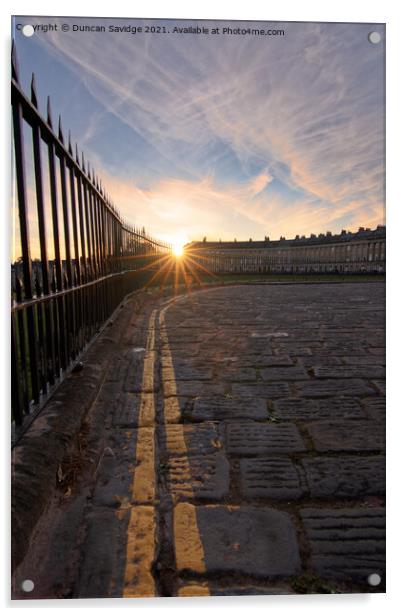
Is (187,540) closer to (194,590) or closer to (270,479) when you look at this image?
(194,590)

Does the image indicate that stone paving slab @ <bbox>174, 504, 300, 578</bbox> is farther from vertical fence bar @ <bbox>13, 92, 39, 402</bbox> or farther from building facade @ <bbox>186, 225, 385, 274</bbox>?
building facade @ <bbox>186, 225, 385, 274</bbox>

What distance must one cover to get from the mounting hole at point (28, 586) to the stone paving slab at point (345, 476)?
124 cm

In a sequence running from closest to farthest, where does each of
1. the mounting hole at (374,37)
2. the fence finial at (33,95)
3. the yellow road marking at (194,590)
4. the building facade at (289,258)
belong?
the yellow road marking at (194,590)
the mounting hole at (374,37)
the fence finial at (33,95)
the building facade at (289,258)

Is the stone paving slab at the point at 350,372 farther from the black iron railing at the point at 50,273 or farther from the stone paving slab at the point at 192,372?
the black iron railing at the point at 50,273

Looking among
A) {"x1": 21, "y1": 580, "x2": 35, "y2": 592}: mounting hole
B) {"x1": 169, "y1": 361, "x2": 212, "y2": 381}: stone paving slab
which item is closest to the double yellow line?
{"x1": 21, "y1": 580, "x2": 35, "y2": 592}: mounting hole

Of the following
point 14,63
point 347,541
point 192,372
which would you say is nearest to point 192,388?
point 192,372

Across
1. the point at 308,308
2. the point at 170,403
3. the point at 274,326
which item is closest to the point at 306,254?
the point at 308,308

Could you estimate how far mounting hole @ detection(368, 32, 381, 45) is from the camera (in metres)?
1.95

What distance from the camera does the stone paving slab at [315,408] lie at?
275 cm

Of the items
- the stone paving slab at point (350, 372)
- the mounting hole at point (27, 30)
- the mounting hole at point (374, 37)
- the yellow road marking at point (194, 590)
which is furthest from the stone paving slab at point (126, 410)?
the mounting hole at point (374, 37)

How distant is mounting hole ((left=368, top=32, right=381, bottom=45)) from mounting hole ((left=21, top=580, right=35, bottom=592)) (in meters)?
2.88

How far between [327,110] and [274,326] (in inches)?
193

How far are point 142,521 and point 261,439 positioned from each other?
0.98 metres

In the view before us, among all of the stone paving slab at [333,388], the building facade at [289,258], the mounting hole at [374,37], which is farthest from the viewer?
the building facade at [289,258]
